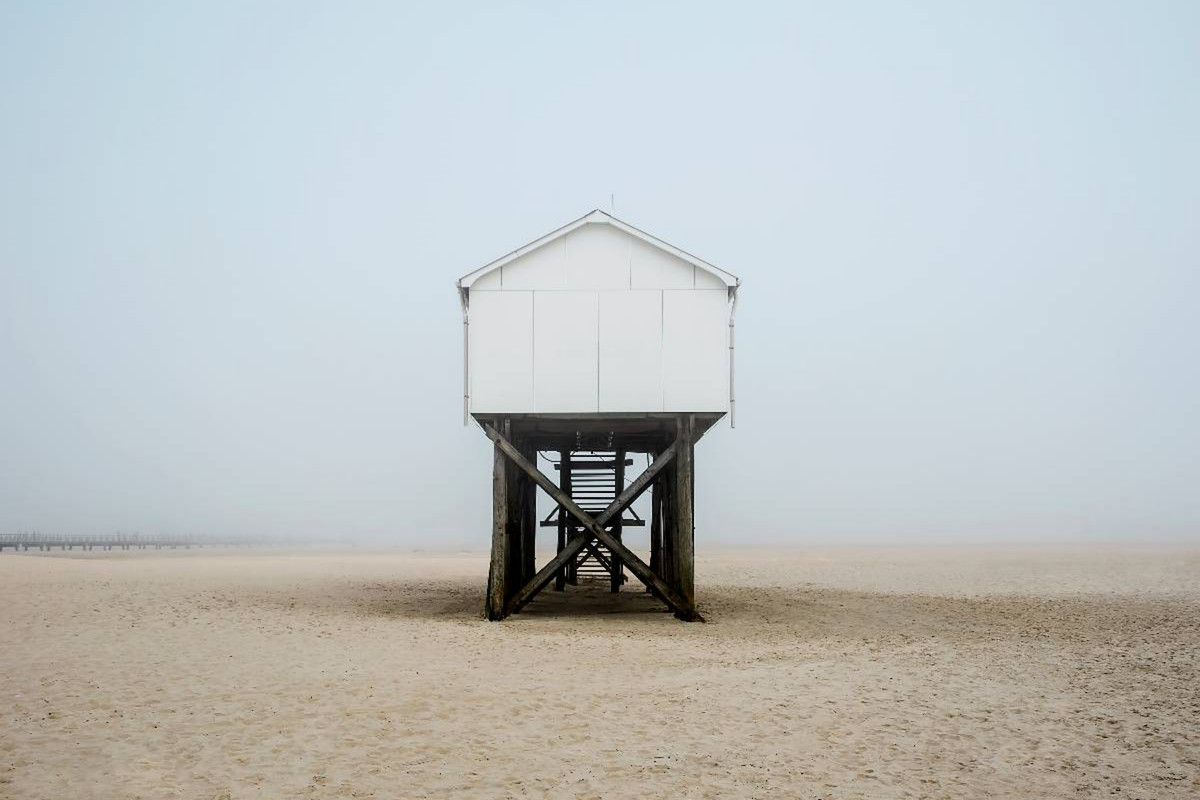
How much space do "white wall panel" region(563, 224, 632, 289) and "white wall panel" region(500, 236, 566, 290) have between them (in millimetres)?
144

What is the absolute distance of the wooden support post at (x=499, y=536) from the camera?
19328 mm

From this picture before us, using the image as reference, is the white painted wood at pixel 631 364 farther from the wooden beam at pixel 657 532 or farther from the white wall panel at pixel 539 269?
the wooden beam at pixel 657 532

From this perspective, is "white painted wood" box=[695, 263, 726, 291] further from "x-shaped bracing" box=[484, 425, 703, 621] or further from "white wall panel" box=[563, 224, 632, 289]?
"x-shaped bracing" box=[484, 425, 703, 621]

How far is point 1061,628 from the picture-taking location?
61.2ft

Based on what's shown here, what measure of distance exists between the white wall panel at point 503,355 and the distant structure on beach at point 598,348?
2cm

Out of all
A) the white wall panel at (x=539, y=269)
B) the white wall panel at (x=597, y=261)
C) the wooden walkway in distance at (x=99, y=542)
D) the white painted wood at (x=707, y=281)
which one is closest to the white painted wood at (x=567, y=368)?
the white wall panel at (x=597, y=261)

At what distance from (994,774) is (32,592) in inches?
828

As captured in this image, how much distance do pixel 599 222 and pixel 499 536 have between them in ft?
22.2

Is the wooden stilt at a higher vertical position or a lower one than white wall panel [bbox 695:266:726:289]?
lower

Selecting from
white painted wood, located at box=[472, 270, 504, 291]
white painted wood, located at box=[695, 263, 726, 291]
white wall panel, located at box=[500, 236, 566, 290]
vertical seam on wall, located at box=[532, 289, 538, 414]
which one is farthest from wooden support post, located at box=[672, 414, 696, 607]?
white painted wood, located at box=[472, 270, 504, 291]

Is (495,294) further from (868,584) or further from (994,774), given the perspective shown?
(868,584)

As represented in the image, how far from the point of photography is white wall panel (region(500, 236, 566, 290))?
1938 centimetres

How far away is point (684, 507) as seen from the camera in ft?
64.1

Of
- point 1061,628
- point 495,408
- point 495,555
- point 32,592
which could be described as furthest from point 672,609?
point 32,592
